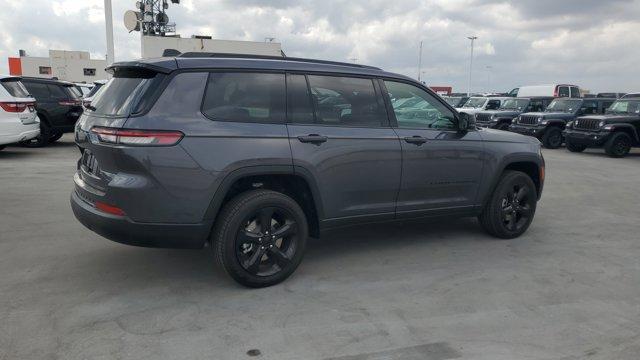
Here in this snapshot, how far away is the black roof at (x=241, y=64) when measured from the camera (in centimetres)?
378

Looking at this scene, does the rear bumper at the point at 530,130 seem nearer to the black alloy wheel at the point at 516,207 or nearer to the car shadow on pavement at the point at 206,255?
the car shadow on pavement at the point at 206,255

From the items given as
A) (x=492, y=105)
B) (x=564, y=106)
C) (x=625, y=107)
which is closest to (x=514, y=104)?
(x=492, y=105)

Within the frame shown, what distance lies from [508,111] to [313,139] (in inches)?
667

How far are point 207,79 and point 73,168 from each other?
7041mm

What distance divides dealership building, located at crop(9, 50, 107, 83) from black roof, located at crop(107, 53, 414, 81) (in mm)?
69799

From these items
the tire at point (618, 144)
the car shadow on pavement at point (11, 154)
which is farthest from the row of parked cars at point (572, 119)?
the car shadow on pavement at point (11, 154)

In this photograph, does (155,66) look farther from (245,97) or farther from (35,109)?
(35,109)

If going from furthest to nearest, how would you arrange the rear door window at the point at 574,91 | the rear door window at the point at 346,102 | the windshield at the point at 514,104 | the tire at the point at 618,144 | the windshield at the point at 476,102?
the rear door window at the point at 574,91 < the windshield at the point at 476,102 < the windshield at the point at 514,104 < the tire at the point at 618,144 < the rear door window at the point at 346,102

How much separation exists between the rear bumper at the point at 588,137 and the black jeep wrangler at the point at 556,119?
1264 mm

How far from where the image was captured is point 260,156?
387cm

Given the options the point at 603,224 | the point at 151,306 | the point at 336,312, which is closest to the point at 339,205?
the point at 336,312

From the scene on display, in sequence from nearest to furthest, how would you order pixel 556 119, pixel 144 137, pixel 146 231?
pixel 144 137, pixel 146 231, pixel 556 119

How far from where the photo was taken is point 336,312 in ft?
12.1

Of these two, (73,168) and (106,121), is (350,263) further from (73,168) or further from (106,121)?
(73,168)
